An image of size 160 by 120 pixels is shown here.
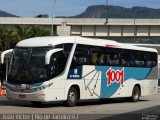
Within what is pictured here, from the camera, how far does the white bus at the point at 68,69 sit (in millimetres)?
21844

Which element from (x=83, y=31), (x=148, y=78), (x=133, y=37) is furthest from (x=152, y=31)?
(x=148, y=78)

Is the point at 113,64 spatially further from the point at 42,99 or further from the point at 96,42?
the point at 42,99

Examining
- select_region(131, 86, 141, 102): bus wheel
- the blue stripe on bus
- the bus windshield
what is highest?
the bus windshield

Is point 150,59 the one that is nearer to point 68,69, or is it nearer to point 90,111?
point 68,69

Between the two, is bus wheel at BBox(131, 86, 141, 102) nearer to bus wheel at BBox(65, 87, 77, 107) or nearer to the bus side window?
the bus side window

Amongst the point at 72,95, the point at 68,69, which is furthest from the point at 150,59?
the point at 68,69

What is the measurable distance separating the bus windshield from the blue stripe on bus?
382 centimetres

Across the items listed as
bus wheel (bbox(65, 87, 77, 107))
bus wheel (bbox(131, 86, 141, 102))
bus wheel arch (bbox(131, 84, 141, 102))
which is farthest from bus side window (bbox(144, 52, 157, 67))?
bus wheel (bbox(65, 87, 77, 107))

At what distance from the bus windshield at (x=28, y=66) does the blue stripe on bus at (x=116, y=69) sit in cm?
382

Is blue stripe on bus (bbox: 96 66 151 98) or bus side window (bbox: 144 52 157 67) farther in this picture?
bus side window (bbox: 144 52 157 67)

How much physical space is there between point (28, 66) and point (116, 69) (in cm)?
585

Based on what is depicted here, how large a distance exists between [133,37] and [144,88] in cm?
5417

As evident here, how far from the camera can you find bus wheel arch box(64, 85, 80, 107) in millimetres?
23008

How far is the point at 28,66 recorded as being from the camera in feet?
72.4
